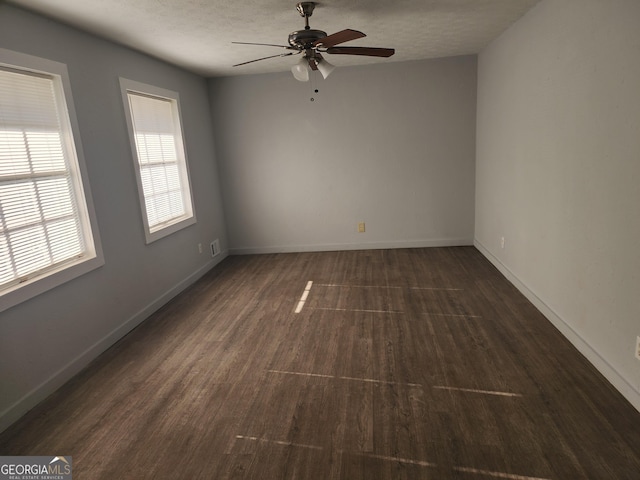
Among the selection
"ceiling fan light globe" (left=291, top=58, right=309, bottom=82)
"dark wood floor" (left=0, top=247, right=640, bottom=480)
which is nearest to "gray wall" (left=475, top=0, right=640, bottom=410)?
"dark wood floor" (left=0, top=247, right=640, bottom=480)

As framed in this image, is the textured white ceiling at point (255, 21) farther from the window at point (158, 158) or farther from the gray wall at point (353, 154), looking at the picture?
the gray wall at point (353, 154)

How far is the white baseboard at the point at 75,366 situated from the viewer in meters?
2.33

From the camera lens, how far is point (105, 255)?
10.4ft

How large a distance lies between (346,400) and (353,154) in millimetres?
3740

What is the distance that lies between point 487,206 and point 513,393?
2972 mm

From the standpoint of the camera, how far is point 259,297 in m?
4.05

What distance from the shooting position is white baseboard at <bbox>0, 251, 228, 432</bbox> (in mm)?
2334

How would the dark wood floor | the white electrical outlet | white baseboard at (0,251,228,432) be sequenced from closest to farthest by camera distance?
1. the dark wood floor
2. white baseboard at (0,251,228,432)
3. the white electrical outlet

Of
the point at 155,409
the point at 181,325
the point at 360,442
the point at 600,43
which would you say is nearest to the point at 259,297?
the point at 181,325

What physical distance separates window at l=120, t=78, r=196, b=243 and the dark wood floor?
112 centimetres

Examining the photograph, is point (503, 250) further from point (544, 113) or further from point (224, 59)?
point (224, 59)

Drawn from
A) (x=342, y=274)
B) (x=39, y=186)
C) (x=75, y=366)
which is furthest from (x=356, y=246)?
(x=39, y=186)

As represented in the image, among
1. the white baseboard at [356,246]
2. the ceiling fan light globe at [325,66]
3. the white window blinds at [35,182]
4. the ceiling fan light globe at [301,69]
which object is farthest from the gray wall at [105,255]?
the ceiling fan light globe at [325,66]

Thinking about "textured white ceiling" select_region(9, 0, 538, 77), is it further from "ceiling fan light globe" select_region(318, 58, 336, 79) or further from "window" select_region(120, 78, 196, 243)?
"window" select_region(120, 78, 196, 243)
